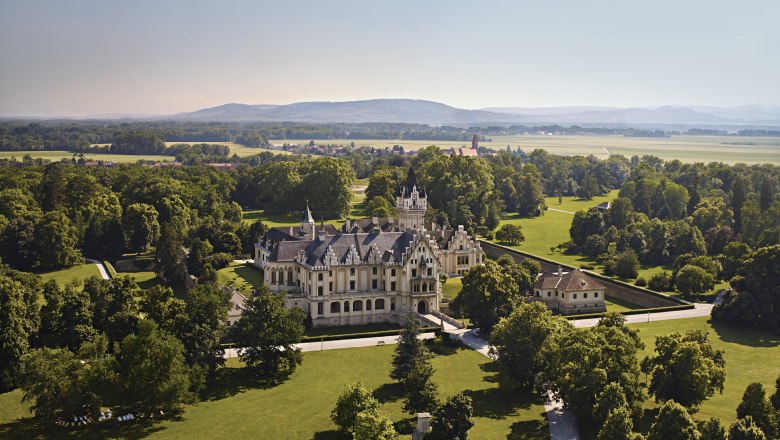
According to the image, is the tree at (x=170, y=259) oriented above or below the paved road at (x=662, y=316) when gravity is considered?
above

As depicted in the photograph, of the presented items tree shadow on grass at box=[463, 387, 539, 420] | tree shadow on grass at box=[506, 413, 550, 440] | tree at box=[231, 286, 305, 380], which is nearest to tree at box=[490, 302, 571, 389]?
tree shadow on grass at box=[463, 387, 539, 420]

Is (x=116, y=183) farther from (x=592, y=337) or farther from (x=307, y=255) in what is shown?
(x=592, y=337)

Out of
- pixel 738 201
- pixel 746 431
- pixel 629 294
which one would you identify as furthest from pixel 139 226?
pixel 738 201

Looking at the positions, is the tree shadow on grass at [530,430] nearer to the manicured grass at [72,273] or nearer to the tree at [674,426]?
the tree at [674,426]

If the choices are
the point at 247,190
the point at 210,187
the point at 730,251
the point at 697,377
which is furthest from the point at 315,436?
the point at 247,190

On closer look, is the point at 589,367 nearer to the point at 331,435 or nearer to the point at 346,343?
the point at 331,435

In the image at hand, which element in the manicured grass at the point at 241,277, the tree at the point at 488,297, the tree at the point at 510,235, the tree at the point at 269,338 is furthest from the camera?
the tree at the point at 510,235

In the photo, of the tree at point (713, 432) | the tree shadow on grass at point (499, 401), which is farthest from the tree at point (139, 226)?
the tree at point (713, 432)
